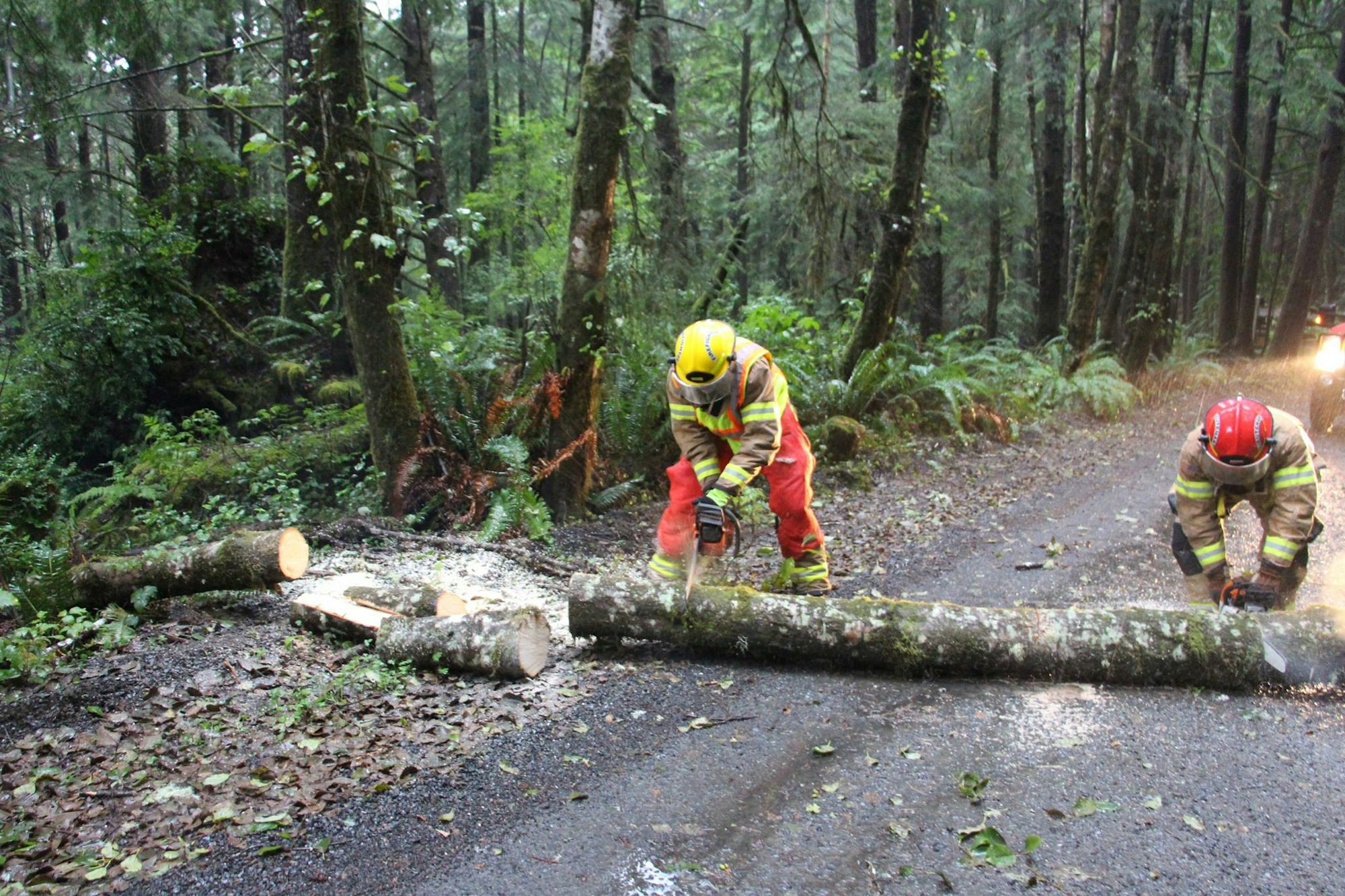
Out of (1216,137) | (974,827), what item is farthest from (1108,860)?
(1216,137)

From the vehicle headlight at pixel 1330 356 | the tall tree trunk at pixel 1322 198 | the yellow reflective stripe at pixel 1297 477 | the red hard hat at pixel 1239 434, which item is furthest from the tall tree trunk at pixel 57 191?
the tall tree trunk at pixel 1322 198

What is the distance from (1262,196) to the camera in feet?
78.4

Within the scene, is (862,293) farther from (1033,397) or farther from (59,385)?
(59,385)

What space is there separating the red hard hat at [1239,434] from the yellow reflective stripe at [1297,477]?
198mm

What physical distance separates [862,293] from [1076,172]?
11.4 meters

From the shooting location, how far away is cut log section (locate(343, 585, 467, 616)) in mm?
5414

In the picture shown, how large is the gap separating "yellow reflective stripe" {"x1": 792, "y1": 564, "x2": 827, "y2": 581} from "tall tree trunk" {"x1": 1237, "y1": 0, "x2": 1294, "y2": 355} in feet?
70.4

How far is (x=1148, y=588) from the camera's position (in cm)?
676

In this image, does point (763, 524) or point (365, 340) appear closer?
point (365, 340)

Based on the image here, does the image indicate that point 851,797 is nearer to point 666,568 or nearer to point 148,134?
point 666,568

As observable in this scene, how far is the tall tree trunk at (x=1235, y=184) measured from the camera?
21.4 metres

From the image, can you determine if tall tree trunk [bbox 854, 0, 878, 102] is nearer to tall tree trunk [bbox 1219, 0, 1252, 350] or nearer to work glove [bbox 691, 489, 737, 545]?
tall tree trunk [bbox 1219, 0, 1252, 350]

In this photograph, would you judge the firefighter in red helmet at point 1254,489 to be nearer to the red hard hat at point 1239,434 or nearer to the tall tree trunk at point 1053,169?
the red hard hat at point 1239,434

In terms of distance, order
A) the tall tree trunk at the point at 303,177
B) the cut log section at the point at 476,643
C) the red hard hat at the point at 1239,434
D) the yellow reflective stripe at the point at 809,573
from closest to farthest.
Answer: the cut log section at the point at 476,643 → the red hard hat at the point at 1239,434 → the yellow reflective stripe at the point at 809,573 → the tall tree trunk at the point at 303,177
